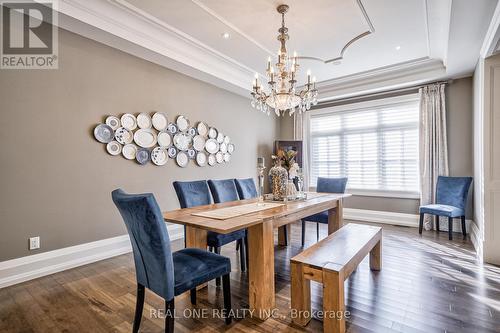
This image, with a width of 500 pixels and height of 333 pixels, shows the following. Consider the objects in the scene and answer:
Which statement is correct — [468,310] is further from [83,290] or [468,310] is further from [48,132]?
[48,132]

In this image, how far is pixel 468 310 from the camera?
6.33 ft

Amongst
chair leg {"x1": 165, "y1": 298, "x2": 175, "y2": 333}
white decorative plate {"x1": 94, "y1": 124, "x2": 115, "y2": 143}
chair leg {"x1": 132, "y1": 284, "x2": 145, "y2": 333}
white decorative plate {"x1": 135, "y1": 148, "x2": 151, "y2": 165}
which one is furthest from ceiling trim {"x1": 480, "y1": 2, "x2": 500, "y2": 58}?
white decorative plate {"x1": 94, "y1": 124, "x2": 115, "y2": 143}

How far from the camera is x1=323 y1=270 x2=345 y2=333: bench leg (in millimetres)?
1619

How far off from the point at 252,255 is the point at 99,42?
3.19 meters

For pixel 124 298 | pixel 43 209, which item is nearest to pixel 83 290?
pixel 124 298

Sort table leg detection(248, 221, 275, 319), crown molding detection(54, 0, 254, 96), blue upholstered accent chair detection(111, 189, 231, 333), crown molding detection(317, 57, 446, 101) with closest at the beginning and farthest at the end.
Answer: blue upholstered accent chair detection(111, 189, 231, 333), table leg detection(248, 221, 275, 319), crown molding detection(54, 0, 254, 96), crown molding detection(317, 57, 446, 101)

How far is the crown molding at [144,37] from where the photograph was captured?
2.62 meters

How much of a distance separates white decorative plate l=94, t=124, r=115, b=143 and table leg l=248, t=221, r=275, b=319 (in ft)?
7.68

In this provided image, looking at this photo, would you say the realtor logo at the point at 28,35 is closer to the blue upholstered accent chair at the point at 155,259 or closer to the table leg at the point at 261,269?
the blue upholstered accent chair at the point at 155,259

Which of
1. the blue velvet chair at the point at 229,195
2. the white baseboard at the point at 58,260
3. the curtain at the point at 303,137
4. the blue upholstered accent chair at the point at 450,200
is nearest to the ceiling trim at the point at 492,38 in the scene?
the blue upholstered accent chair at the point at 450,200

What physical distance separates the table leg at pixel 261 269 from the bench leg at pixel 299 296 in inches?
8.4

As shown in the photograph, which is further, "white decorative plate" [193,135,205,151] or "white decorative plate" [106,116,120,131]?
"white decorative plate" [193,135,205,151]

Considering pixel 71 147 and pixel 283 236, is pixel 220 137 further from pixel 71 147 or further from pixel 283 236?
pixel 71 147

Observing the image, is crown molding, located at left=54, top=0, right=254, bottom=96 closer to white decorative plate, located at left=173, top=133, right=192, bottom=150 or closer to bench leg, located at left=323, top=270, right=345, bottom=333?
white decorative plate, located at left=173, top=133, right=192, bottom=150
